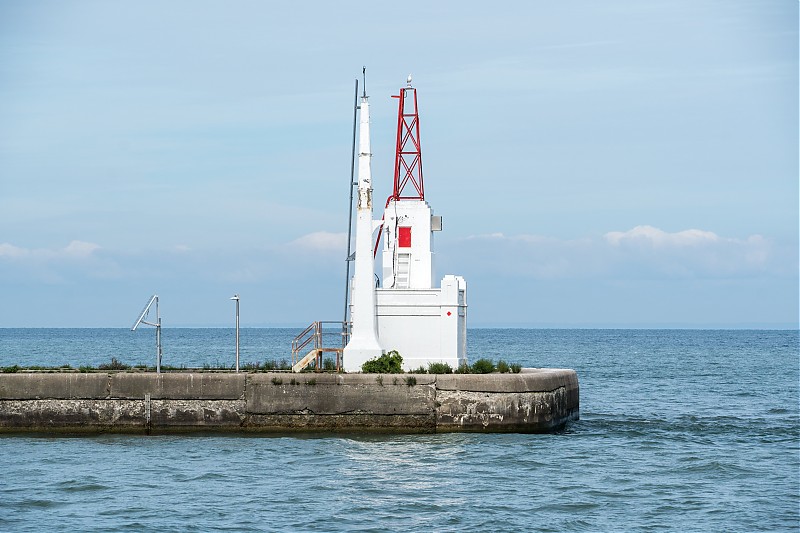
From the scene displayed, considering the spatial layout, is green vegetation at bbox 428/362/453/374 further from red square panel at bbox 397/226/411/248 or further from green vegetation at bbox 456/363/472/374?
red square panel at bbox 397/226/411/248

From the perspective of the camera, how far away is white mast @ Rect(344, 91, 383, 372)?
3164cm

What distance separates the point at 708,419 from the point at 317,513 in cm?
2103

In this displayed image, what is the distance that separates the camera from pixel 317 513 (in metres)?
21.7

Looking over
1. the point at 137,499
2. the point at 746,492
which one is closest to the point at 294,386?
the point at 137,499

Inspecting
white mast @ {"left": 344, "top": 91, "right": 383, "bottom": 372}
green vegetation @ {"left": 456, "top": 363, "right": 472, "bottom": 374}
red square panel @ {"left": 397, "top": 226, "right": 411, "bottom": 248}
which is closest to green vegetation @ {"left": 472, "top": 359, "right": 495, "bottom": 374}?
green vegetation @ {"left": 456, "top": 363, "right": 472, "bottom": 374}

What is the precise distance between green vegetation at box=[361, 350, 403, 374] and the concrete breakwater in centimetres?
94

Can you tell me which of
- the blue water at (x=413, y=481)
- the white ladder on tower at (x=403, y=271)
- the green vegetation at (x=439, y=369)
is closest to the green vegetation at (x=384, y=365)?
the green vegetation at (x=439, y=369)

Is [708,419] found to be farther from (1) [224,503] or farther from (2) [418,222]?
(1) [224,503]

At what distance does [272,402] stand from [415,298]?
5.54m

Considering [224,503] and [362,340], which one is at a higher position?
[362,340]

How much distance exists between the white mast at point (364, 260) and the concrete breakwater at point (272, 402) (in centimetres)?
210

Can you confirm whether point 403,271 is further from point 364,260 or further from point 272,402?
point 272,402

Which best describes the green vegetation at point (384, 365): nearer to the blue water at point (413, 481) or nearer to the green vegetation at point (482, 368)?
the blue water at point (413, 481)

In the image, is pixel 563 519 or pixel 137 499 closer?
pixel 563 519
